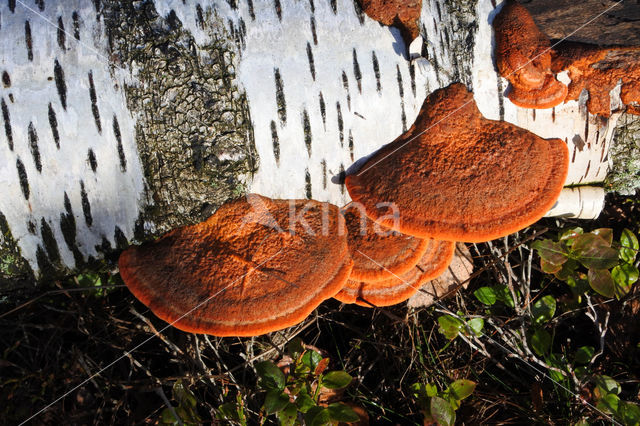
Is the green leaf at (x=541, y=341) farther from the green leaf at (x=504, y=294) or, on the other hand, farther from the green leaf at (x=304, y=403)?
the green leaf at (x=304, y=403)

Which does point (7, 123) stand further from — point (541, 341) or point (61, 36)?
point (541, 341)

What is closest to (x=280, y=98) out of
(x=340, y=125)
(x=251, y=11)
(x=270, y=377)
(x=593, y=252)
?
(x=340, y=125)

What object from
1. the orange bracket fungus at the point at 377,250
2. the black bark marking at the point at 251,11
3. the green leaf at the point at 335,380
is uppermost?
the black bark marking at the point at 251,11

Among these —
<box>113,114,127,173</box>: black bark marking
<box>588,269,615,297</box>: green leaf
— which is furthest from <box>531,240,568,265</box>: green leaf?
<box>113,114,127,173</box>: black bark marking

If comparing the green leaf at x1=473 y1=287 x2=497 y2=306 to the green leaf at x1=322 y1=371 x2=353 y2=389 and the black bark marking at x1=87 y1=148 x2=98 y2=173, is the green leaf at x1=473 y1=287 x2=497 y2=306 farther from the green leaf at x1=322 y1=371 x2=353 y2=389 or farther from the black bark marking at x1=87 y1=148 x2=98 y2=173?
the black bark marking at x1=87 y1=148 x2=98 y2=173

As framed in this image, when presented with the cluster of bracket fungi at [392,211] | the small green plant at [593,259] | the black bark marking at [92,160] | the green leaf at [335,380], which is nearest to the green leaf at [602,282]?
the small green plant at [593,259]

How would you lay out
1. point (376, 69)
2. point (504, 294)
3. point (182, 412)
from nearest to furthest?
point (376, 69), point (182, 412), point (504, 294)
